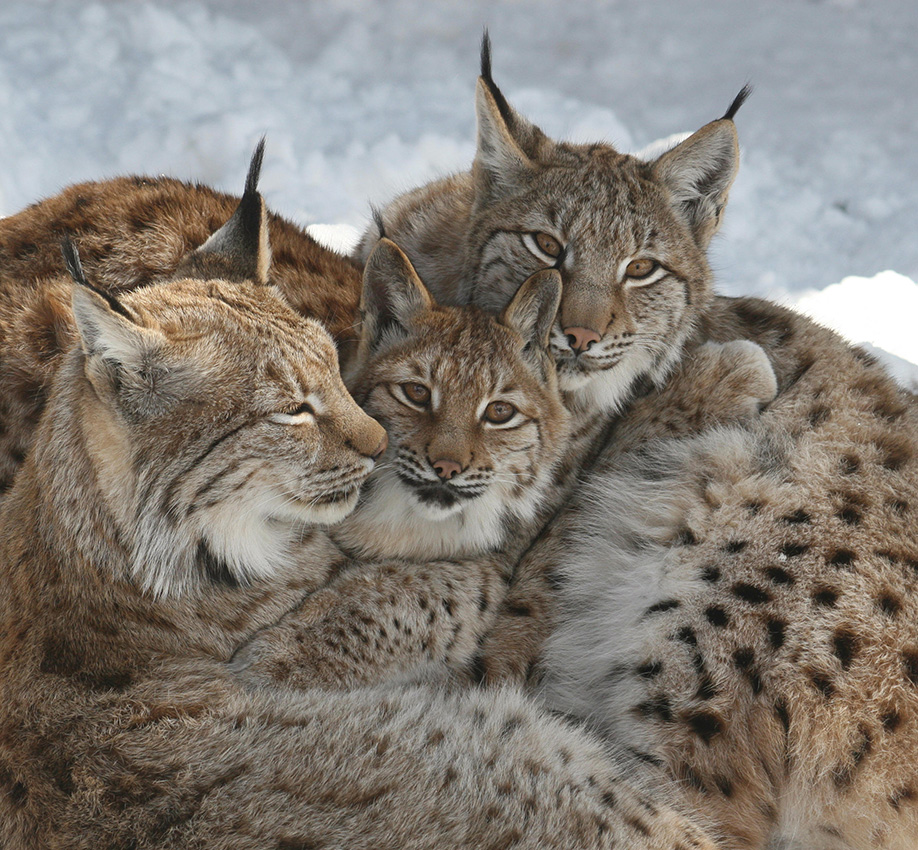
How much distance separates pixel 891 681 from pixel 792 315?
2.05m

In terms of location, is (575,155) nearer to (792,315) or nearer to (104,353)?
(792,315)

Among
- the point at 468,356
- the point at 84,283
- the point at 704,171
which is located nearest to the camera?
the point at 84,283

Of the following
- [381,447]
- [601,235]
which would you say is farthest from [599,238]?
[381,447]

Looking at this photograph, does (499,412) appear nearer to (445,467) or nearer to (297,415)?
(445,467)

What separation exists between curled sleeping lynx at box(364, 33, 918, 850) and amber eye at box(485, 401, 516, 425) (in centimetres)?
33

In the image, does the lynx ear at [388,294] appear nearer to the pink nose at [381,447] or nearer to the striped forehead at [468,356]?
the striped forehead at [468,356]

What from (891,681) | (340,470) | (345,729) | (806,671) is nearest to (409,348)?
(340,470)

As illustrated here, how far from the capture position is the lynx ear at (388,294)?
135 inches

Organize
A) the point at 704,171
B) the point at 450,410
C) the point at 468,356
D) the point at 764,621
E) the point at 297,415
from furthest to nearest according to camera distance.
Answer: the point at 704,171 → the point at 468,356 → the point at 450,410 → the point at 764,621 → the point at 297,415

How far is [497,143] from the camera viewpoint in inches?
151

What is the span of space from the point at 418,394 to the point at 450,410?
144 millimetres

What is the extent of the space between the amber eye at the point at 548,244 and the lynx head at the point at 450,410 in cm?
37

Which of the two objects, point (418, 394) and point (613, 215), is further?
point (613, 215)

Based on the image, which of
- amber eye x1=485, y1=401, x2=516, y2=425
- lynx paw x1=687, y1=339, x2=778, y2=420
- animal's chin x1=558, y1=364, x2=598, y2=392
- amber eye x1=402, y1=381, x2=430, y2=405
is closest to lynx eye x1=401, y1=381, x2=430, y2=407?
amber eye x1=402, y1=381, x2=430, y2=405
